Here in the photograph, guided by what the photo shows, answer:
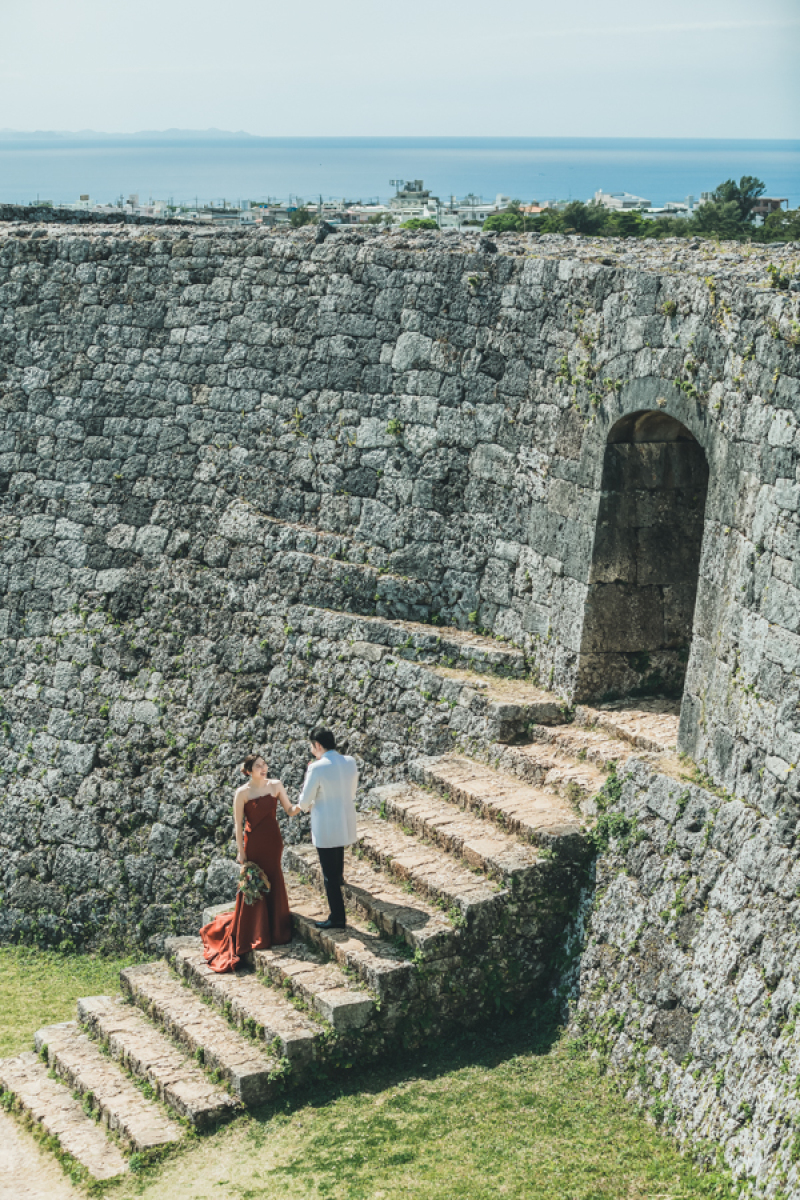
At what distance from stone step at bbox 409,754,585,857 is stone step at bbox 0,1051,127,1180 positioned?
110 inches

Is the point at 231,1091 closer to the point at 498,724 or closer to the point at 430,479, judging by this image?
the point at 498,724

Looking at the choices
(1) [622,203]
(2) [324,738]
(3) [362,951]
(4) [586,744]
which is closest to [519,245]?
(4) [586,744]

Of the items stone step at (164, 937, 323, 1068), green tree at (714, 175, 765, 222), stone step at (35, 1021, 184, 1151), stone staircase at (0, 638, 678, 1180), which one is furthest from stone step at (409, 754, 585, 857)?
green tree at (714, 175, 765, 222)

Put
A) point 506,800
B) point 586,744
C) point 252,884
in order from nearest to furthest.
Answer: point 252,884 → point 506,800 → point 586,744

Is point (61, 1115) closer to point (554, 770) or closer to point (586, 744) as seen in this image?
point (554, 770)

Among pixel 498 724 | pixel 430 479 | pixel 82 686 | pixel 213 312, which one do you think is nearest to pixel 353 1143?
pixel 498 724

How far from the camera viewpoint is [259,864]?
23.4 feet

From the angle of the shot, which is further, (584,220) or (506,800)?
(584,220)

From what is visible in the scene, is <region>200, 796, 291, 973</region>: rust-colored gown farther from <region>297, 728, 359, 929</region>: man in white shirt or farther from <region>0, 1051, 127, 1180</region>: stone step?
<region>0, 1051, 127, 1180</region>: stone step

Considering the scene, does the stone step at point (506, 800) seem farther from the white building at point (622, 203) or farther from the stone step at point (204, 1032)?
the white building at point (622, 203)

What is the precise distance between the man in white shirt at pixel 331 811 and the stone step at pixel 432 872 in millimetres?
484

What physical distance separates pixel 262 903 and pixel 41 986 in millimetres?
3503

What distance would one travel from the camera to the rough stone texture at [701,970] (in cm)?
538

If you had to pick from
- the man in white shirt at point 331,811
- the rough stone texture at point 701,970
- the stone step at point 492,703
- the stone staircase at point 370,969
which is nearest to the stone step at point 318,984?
the stone staircase at point 370,969
